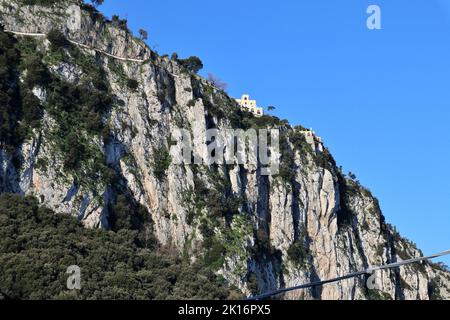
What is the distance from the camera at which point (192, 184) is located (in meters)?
98.1

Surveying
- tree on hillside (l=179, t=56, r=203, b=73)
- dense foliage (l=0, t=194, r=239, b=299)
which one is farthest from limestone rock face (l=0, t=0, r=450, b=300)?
tree on hillside (l=179, t=56, r=203, b=73)

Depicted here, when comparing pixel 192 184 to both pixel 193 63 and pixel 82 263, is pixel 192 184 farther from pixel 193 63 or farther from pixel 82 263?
pixel 193 63

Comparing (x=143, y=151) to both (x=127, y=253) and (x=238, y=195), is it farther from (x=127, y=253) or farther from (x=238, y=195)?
(x=127, y=253)

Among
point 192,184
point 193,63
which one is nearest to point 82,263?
point 192,184

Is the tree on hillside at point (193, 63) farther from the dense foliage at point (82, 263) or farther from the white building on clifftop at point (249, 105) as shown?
the dense foliage at point (82, 263)

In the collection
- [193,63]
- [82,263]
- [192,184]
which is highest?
[193,63]

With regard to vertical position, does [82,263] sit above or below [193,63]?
below

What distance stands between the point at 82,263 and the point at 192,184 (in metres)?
28.5

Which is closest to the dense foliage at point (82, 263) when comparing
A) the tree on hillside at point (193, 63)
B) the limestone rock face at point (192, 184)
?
the limestone rock face at point (192, 184)

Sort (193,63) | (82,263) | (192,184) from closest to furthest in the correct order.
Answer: (82,263), (192,184), (193,63)

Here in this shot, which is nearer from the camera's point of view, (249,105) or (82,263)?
(82,263)

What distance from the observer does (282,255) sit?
104562 millimetres

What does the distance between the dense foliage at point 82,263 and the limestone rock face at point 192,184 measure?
3.87 metres

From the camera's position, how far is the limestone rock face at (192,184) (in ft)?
283
